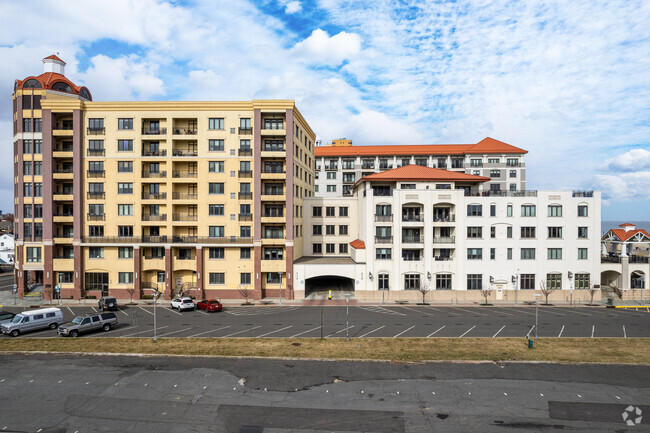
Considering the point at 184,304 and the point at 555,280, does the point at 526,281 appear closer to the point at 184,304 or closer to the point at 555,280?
the point at 555,280

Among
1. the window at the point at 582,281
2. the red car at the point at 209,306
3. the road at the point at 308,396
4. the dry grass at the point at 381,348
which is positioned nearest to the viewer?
the road at the point at 308,396

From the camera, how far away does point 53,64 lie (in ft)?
191

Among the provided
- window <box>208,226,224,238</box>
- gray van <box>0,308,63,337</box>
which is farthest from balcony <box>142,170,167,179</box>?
gray van <box>0,308,63,337</box>

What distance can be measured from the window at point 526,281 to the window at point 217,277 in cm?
4434

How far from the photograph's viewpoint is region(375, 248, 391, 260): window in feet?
183

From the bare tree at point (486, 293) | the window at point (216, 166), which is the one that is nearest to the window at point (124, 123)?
the window at point (216, 166)

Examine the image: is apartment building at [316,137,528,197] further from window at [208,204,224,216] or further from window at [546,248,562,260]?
window at [208,204,224,216]

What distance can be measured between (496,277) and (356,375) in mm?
38125

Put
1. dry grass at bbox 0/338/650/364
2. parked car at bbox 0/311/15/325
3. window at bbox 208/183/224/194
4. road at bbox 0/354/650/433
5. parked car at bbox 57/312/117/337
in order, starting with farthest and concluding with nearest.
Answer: window at bbox 208/183/224/194 < parked car at bbox 0/311/15/325 < parked car at bbox 57/312/117/337 < dry grass at bbox 0/338/650/364 < road at bbox 0/354/650/433

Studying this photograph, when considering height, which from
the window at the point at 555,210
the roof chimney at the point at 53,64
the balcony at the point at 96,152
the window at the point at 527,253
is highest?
the roof chimney at the point at 53,64

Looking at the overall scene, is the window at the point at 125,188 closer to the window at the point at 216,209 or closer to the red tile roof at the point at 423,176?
the window at the point at 216,209

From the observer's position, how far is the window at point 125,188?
5525cm

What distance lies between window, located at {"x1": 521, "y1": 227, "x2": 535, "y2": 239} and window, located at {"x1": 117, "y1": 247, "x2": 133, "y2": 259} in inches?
2315

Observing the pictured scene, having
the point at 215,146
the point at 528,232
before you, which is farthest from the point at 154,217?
the point at 528,232
